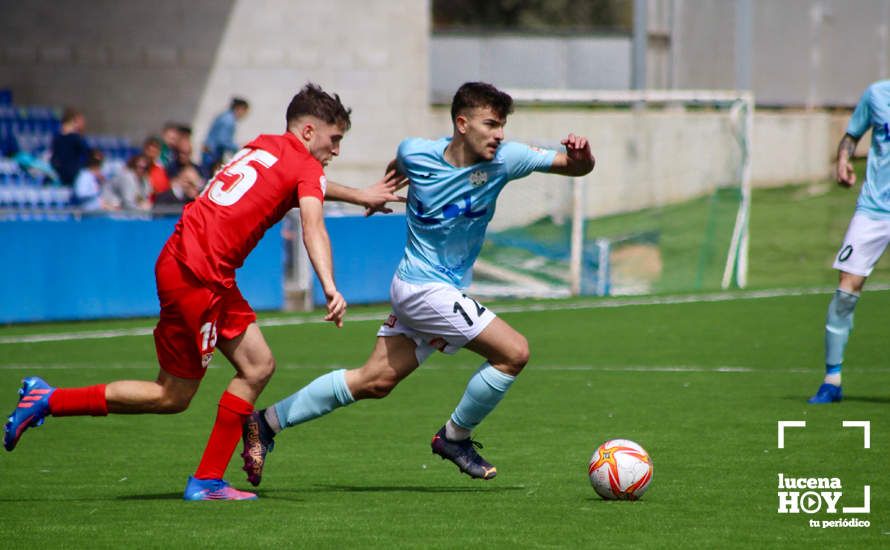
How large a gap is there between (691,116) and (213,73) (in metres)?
8.95

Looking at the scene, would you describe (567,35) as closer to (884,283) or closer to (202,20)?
(202,20)

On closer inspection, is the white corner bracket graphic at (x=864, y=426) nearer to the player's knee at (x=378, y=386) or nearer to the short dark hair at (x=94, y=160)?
the player's knee at (x=378, y=386)

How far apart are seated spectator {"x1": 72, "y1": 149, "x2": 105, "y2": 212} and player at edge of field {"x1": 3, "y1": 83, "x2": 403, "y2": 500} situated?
40.6ft

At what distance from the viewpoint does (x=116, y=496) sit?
7109mm

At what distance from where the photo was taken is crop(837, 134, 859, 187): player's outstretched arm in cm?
986

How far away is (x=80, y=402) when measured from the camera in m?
6.87

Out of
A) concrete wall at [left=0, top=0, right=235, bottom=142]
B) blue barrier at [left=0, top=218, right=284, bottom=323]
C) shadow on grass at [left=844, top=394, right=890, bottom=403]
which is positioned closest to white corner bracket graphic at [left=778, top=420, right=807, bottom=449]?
shadow on grass at [left=844, top=394, right=890, bottom=403]

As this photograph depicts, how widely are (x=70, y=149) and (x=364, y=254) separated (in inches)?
177

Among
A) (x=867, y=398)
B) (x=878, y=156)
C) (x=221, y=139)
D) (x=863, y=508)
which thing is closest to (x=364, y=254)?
(x=221, y=139)

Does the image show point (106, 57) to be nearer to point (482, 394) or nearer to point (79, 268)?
point (79, 268)

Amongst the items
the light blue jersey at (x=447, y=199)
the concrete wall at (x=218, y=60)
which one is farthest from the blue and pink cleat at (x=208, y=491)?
the concrete wall at (x=218, y=60)

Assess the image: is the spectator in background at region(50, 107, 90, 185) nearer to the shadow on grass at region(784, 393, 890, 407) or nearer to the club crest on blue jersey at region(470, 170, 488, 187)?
the shadow on grass at region(784, 393, 890, 407)

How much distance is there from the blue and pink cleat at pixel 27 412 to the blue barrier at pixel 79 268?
9.53 metres

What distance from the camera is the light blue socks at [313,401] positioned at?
24.1ft
